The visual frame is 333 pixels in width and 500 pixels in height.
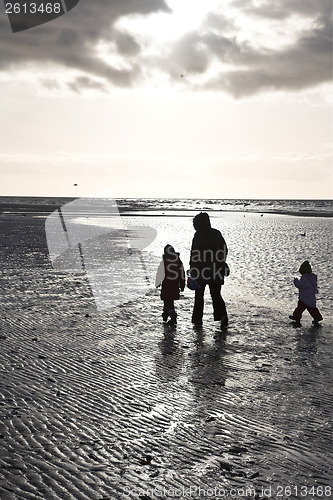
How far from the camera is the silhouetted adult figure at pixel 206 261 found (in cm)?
1010

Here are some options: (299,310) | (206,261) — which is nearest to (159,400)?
(206,261)

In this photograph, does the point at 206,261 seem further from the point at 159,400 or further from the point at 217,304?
the point at 159,400

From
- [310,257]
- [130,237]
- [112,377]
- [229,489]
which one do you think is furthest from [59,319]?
[130,237]

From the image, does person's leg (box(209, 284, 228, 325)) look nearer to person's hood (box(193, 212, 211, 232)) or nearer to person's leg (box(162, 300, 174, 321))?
person's leg (box(162, 300, 174, 321))

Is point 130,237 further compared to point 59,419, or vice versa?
point 130,237

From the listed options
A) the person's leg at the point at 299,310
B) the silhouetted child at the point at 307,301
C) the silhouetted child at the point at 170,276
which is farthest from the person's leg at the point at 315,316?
the silhouetted child at the point at 170,276

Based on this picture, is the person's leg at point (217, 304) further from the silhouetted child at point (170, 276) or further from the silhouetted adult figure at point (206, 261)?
the silhouetted child at point (170, 276)

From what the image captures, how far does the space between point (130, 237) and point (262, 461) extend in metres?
26.0

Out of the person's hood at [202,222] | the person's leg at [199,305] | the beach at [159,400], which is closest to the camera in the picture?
the beach at [159,400]

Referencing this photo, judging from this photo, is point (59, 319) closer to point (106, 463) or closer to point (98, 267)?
point (106, 463)

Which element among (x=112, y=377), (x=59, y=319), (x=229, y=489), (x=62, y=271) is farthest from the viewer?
(x=62, y=271)

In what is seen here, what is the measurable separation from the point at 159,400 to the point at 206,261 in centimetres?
447

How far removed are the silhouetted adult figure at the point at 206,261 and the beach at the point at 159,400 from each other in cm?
49

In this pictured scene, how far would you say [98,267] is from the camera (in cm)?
1800
